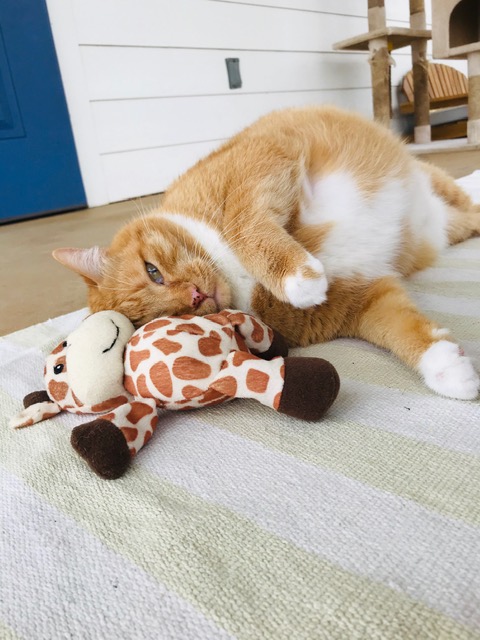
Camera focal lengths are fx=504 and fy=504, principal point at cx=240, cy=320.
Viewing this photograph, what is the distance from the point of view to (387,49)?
12.3 ft

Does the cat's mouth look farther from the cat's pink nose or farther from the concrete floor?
the concrete floor

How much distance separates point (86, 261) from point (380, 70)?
354 cm

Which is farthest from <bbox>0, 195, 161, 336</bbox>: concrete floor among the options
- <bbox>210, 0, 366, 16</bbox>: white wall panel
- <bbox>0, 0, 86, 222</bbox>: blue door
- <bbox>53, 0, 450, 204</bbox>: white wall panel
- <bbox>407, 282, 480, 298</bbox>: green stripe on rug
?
<bbox>210, 0, 366, 16</bbox>: white wall panel

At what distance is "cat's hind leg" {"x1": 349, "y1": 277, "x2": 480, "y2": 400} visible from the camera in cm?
63

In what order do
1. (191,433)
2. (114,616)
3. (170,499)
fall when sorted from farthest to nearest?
(191,433) < (170,499) < (114,616)

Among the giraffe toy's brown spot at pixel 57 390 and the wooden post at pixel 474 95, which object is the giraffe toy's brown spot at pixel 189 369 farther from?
the wooden post at pixel 474 95

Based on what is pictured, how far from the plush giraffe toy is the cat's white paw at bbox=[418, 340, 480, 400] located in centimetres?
14

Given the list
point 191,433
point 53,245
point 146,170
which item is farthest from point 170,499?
point 146,170

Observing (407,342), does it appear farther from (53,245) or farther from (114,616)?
(53,245)

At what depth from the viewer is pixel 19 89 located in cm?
270

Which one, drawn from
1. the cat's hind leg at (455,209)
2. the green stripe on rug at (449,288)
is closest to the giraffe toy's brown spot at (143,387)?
the green stripe on rug at (449,288)

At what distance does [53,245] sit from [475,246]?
60.5 inches

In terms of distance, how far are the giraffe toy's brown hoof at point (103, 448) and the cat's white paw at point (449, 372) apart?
397 mm

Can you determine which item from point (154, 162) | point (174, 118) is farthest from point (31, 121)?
point (174, 118)
